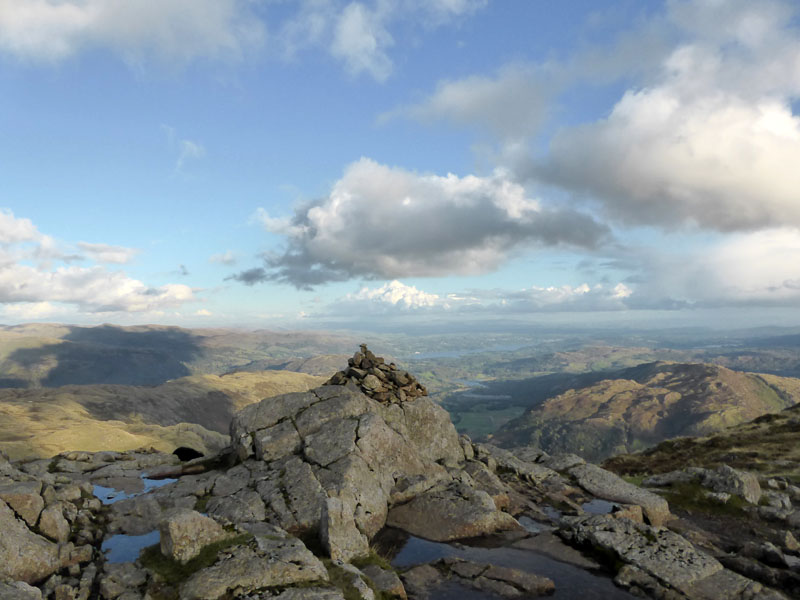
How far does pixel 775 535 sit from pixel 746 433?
6843 centimetres

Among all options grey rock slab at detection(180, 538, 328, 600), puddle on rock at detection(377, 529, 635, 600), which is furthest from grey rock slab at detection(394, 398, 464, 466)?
grey rock slab at detection(180, 538, 328, 600)

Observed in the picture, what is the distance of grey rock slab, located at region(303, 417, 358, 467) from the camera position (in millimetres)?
31703

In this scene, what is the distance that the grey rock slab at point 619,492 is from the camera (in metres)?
33.3

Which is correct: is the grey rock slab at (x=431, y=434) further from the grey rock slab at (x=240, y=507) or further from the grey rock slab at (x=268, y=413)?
the grey rock slab at (x=240, y=507)

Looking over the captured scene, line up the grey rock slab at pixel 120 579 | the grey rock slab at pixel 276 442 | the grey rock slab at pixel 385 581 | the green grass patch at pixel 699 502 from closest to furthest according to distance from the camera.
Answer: the grey rock slab at pixel 120 579 < the grey rock slab at pixel 385 581 < the grey rock slab at pixel 276 442 < the green grass patch at pixel 699 502

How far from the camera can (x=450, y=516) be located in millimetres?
28641

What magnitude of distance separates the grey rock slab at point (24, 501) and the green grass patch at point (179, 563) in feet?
26.7

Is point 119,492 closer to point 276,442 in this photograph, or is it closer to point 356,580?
point 276,442

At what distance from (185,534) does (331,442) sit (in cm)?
1448

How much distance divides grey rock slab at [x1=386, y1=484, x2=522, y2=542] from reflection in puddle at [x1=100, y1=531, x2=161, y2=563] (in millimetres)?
14592

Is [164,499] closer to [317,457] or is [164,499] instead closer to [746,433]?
[317,457]

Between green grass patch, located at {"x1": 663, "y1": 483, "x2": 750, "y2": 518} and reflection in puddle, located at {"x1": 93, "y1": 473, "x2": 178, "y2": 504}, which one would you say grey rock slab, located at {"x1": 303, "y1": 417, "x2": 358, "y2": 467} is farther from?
green grass patch, located at {"x1": 663, "y1": 483, "x2": 750, "y2": 518}

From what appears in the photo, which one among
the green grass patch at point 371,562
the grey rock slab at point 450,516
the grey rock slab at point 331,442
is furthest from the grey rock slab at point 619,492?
the grey rock slab at point 331,442

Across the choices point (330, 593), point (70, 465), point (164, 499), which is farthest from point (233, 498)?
point (70, 465)
